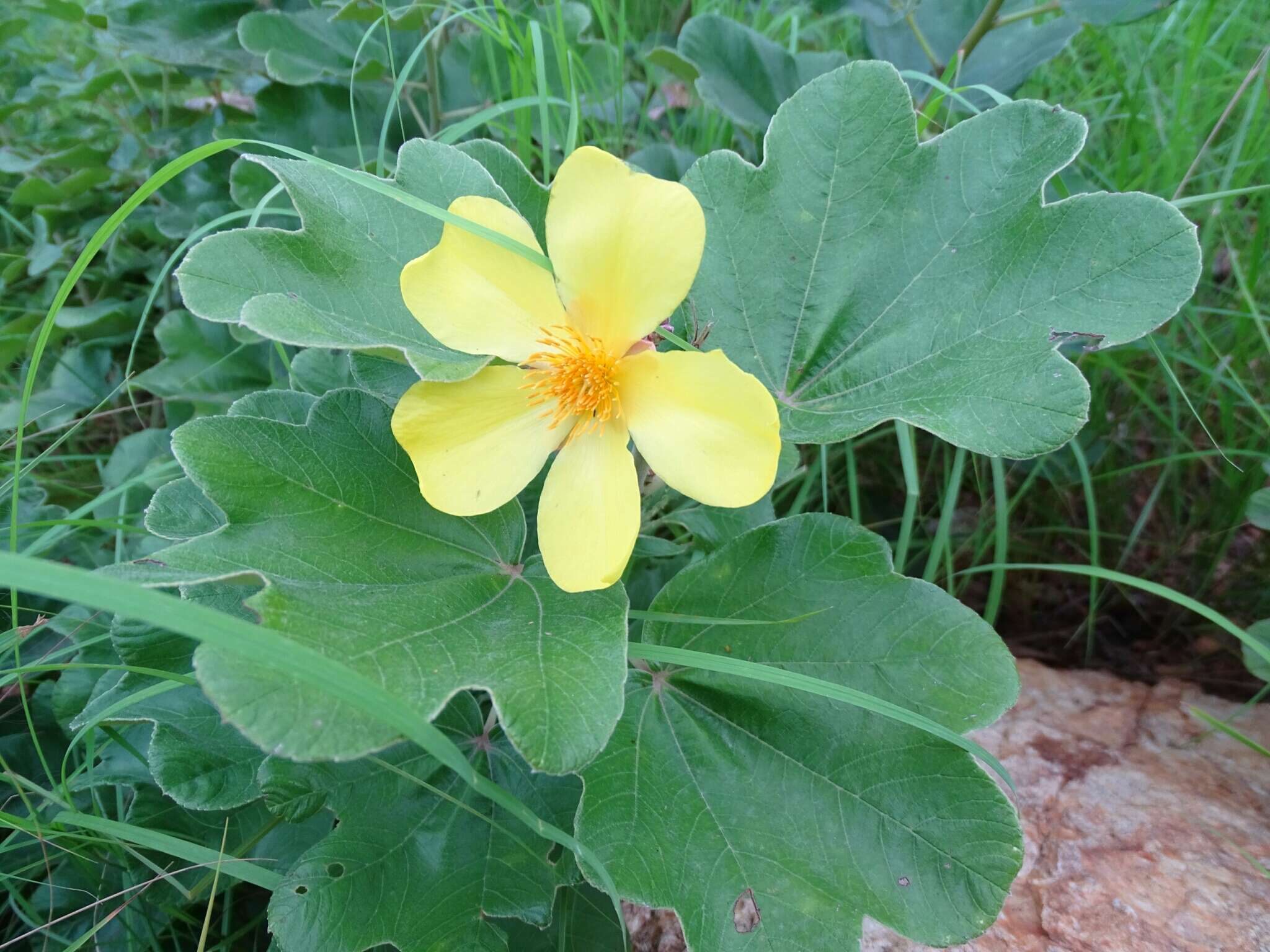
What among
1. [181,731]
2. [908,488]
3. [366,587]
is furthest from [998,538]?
[181,731]

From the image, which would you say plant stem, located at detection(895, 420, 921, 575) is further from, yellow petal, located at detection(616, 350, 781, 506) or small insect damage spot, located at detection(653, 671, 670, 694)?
yellow petal, located at detection(616, 350, 781, 506)

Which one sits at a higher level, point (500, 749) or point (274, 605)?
point (274, 605)

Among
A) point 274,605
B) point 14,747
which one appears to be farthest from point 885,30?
Result: point 14,747

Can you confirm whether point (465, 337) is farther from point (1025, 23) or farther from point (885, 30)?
point (1025, 23)

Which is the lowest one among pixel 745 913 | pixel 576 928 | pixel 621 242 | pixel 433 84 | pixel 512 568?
pixel 576 928

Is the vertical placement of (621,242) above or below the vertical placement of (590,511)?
above

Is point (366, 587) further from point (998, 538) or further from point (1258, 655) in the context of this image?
point (1258, 655)
